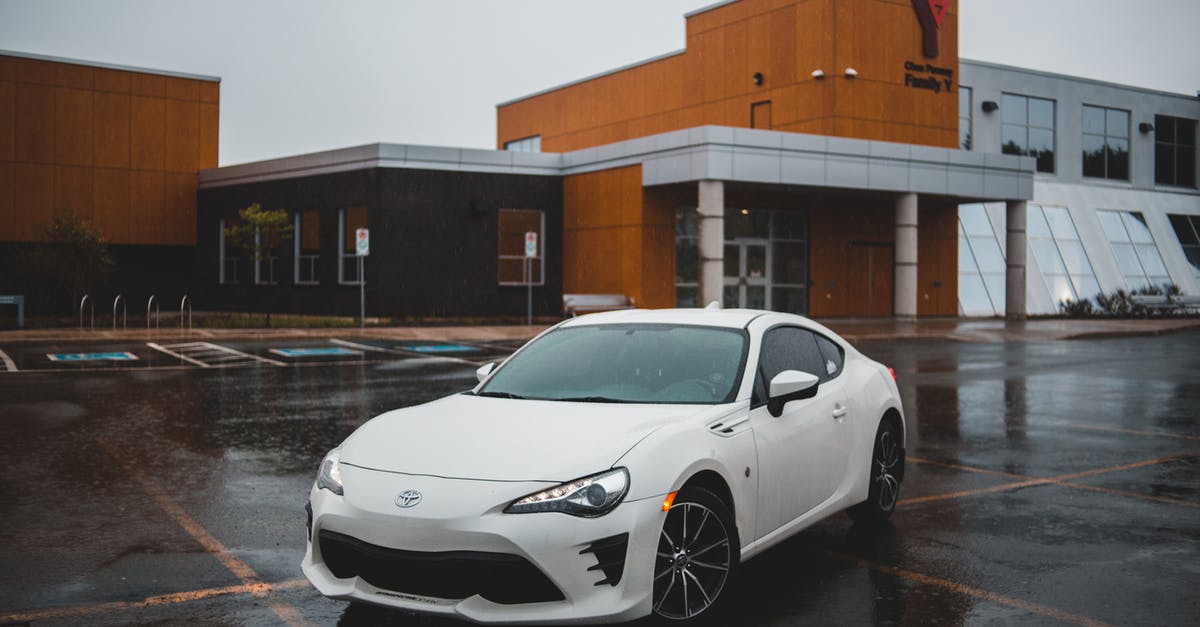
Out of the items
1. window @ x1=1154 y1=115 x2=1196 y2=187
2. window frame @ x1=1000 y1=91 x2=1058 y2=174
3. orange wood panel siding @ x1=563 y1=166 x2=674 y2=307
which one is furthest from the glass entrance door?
window @ x1=1154 y1=115 x2=1196 y2=187

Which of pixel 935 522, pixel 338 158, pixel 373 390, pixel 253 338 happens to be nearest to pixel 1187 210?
pixel 338 158

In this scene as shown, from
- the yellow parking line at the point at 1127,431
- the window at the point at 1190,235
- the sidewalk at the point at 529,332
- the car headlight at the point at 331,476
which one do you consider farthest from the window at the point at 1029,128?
the car headlight at the point at 331,476

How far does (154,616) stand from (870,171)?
30029 millimetres

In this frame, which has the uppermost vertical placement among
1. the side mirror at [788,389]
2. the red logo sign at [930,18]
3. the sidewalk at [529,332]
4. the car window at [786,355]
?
the red logo sign at [930,18]

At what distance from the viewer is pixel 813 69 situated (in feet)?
115

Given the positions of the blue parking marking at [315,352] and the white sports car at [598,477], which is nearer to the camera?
the white sports car at [598,477]

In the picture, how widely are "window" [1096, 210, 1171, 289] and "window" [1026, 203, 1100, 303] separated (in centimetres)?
217

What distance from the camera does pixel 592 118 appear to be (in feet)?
158

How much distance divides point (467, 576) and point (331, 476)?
998 millimetres

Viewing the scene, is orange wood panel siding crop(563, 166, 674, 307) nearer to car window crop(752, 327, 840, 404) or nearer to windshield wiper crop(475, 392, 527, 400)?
car window crop(752, 327, 840, 404)

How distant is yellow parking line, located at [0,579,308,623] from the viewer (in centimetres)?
497

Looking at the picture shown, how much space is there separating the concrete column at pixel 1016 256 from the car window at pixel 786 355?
33038 millimetres

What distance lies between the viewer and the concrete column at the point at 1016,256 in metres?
37.2

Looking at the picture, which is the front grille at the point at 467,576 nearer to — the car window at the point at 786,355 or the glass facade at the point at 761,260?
the car window at the point at 786,355
